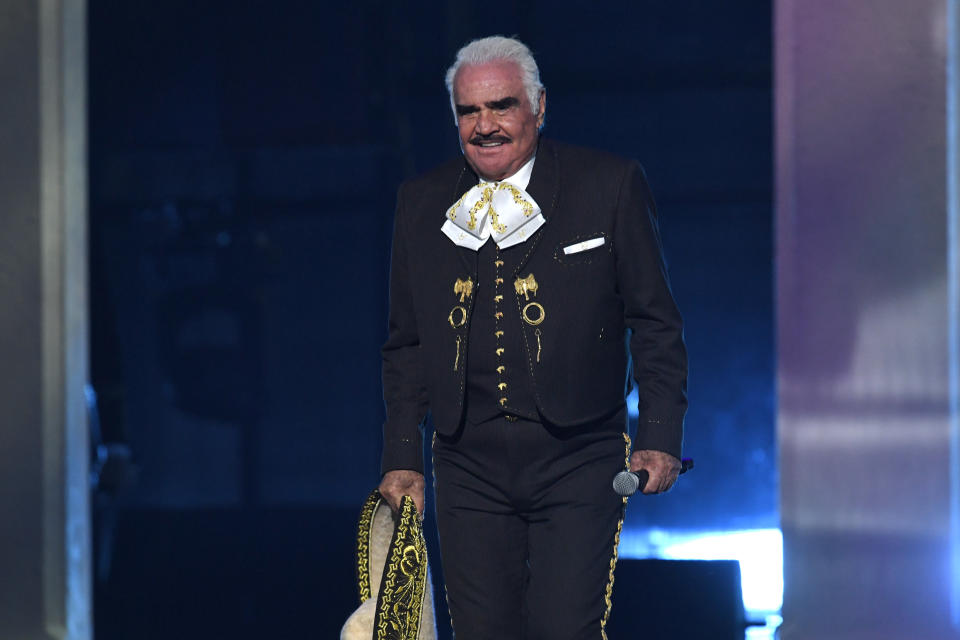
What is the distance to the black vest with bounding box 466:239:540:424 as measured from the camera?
2.46 m

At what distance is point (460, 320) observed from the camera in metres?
2.51

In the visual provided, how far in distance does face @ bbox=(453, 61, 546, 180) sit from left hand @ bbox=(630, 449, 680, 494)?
0.59 metres

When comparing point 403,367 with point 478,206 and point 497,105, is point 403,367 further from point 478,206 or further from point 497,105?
point 497,105

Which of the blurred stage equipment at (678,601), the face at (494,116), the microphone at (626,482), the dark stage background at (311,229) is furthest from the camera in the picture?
the dark stage background at (311,229)

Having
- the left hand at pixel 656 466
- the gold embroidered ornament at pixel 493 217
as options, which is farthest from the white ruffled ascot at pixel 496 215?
the left hand at pixel 656 466

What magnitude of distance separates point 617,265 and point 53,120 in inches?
74.5

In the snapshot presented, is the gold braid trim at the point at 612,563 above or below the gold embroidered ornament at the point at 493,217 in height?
below

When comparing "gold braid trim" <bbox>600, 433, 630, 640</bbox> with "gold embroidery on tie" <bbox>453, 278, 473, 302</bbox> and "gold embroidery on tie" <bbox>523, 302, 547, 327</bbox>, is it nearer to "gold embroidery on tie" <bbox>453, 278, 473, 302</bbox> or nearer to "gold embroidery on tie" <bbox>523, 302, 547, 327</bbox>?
"gold embroidery on tie" <bbox>523, 302, 547, 327</bbox>

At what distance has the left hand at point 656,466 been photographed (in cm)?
244

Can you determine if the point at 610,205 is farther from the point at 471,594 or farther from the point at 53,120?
the point at 53,120

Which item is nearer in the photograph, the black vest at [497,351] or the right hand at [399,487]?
the black vest at [497,351]

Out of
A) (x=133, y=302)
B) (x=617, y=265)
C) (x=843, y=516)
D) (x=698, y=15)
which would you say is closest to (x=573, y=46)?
(x=698, y=15)

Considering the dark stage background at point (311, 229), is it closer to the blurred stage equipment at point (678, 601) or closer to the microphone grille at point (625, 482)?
→ the blurred stage equipment at point (678, 601)

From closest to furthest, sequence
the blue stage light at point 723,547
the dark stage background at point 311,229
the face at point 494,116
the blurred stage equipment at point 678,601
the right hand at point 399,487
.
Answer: the face at point 494,116
the right hand at point 399,487
the blurred stage equipment at point 678,601
the blue stage light at point 723,547
the dark stage background at point 311,229
